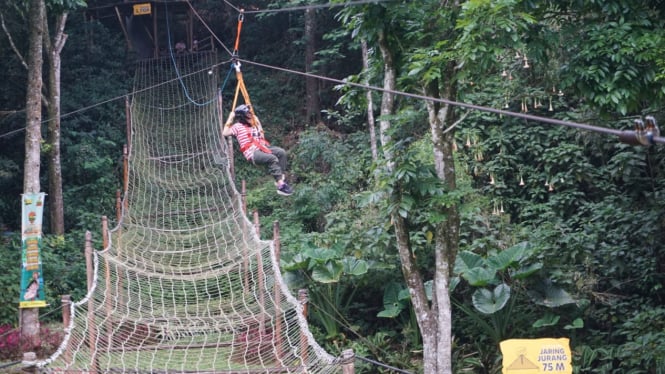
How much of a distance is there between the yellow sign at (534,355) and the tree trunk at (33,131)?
436 centimetres

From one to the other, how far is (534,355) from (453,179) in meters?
1.92

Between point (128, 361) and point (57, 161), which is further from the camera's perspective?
point (57, 161)

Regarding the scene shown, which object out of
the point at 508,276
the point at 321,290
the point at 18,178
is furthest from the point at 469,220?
the point at 18,178

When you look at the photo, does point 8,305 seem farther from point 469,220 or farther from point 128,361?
point 469,220

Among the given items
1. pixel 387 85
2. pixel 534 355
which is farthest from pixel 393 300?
pixel 534 355

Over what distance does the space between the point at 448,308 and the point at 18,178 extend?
6.94 m

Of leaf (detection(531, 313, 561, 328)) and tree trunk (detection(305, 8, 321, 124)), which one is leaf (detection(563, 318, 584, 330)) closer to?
leaf (detection(531, 313, 561, 328))

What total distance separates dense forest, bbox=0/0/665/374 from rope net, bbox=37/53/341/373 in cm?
61

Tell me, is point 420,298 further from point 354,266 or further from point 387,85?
point 354,266

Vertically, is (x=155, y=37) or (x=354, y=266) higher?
(x=155, y=37)

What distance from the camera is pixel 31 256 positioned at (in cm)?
670

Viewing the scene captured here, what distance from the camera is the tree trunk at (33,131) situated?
22.4 ft

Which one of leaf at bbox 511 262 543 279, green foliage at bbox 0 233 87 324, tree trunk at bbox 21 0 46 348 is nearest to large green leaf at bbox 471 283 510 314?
leaf at bbox 511 262 543 279

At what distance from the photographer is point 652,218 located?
23.1ft
